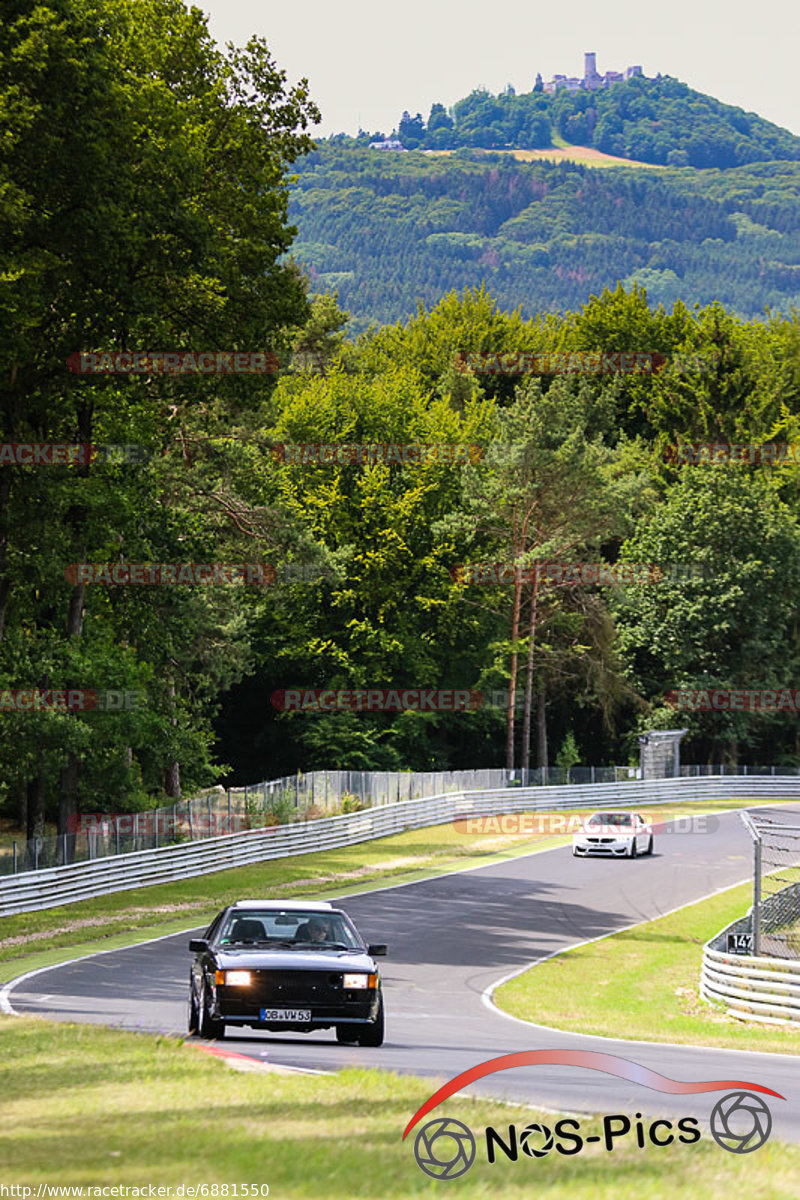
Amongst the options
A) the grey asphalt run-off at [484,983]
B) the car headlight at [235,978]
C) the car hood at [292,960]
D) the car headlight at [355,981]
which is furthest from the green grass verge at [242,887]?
the car headlight at [355,981]

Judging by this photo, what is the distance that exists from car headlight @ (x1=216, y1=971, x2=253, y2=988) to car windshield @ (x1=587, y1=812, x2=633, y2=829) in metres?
31.5

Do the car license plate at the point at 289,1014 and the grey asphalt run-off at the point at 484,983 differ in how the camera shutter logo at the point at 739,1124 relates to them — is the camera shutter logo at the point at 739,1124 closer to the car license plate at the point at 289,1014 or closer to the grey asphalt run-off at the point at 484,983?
the grey asphalt run-off at the point at 484,983

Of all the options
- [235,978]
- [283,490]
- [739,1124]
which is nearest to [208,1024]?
[235,978]

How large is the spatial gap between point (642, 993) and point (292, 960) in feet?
39.2

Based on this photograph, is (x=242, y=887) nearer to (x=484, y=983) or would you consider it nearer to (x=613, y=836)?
(x=613, y=836)

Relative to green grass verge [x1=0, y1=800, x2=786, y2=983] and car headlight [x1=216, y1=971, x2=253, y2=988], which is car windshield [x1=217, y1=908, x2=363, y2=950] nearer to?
car headlight [x1=216, y1=971, x2=253, y2=988]

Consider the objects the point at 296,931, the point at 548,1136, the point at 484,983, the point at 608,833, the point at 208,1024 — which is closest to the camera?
the point at 548,1136

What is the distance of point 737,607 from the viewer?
76.8 metres

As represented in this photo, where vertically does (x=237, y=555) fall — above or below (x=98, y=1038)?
above

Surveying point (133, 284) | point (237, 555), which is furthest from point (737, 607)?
point (133, 284)

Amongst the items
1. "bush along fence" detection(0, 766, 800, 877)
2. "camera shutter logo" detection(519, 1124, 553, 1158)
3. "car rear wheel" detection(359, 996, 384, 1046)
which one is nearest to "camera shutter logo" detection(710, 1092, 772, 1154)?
"camera shutter logo" detection(519, 1124, 553, 1158)

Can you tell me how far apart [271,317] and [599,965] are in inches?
637

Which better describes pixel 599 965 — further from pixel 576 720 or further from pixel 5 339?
pixel 576 720

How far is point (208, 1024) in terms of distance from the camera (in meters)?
13.9
